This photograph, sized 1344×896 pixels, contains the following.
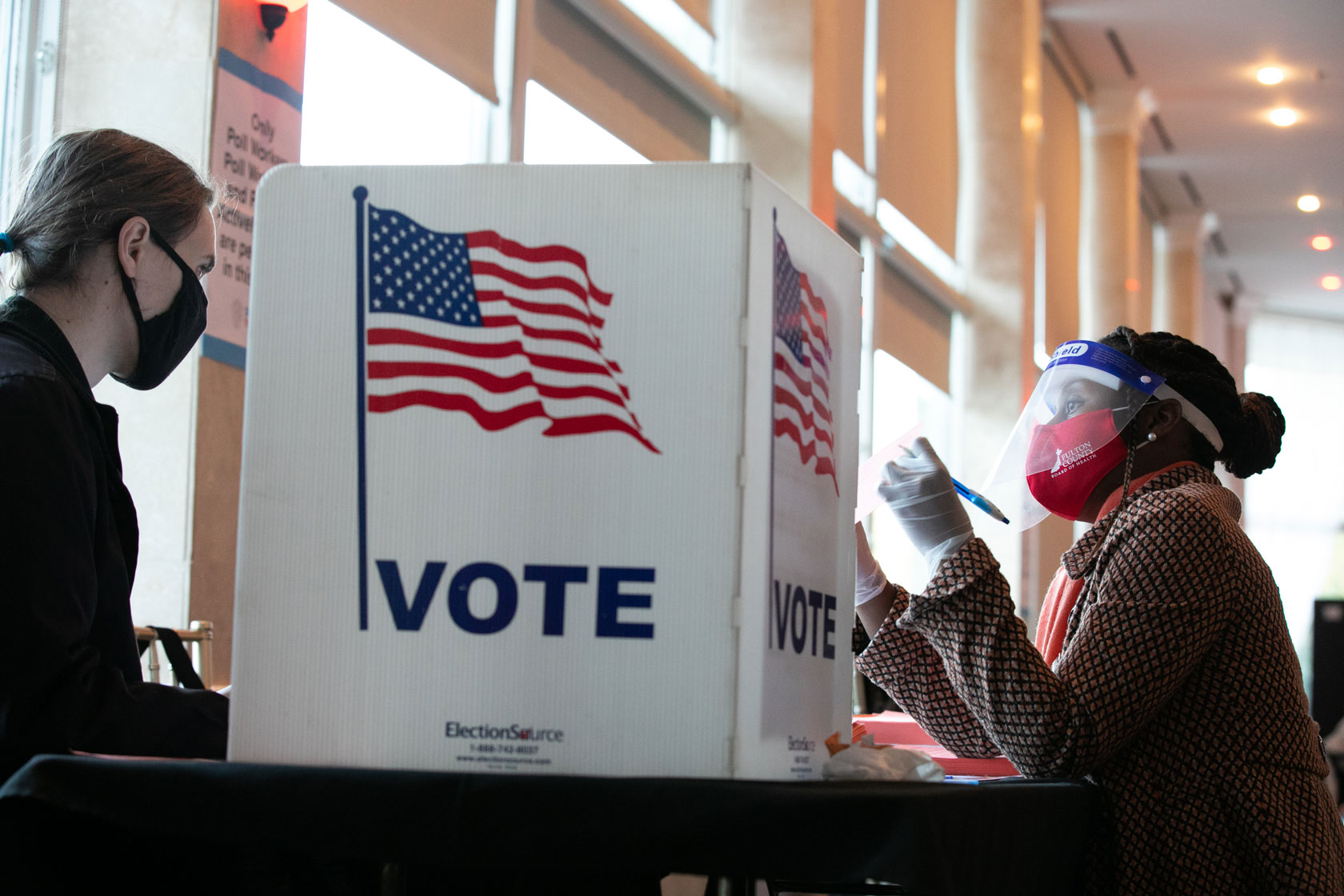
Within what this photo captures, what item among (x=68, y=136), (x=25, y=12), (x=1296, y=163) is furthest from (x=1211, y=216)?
(x=68, y=136)

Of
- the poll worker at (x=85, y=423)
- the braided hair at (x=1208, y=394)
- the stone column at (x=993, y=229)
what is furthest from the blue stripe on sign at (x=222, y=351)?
the stone column at (x=993, y=229)

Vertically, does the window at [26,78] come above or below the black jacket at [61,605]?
above

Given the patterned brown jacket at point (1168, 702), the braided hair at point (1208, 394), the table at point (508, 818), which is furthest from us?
the braided hair at point (1208, 394)

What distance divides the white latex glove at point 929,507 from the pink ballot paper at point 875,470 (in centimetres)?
4

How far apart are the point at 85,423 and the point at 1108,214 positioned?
31.4 ft

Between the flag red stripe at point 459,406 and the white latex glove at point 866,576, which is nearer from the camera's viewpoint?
the flag red stripe at point 459,406

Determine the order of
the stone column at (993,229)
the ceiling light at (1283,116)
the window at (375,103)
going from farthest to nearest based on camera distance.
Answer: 1. the ceiling light at (1283,116)
2. the stone column at (993,229)
3. the window at (375,103)

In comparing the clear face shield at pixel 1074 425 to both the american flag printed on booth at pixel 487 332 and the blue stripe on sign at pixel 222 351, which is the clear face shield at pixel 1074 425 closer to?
the american flag printed on booth at pixel 487 332

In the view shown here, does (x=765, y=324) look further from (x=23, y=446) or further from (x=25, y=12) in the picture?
(x=25, y=12)

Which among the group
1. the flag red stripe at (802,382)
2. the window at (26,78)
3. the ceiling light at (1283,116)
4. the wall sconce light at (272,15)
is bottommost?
the flag red stripe at (802,382)

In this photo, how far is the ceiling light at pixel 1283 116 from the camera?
9.46 meters

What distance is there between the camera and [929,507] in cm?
142

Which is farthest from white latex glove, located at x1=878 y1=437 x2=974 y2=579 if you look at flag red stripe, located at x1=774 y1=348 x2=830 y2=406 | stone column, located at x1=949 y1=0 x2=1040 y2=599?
stone column, located at x1=949 y1=0 x2=1040 y2=599

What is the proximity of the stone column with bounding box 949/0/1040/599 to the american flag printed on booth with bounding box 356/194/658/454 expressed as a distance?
692 cm
